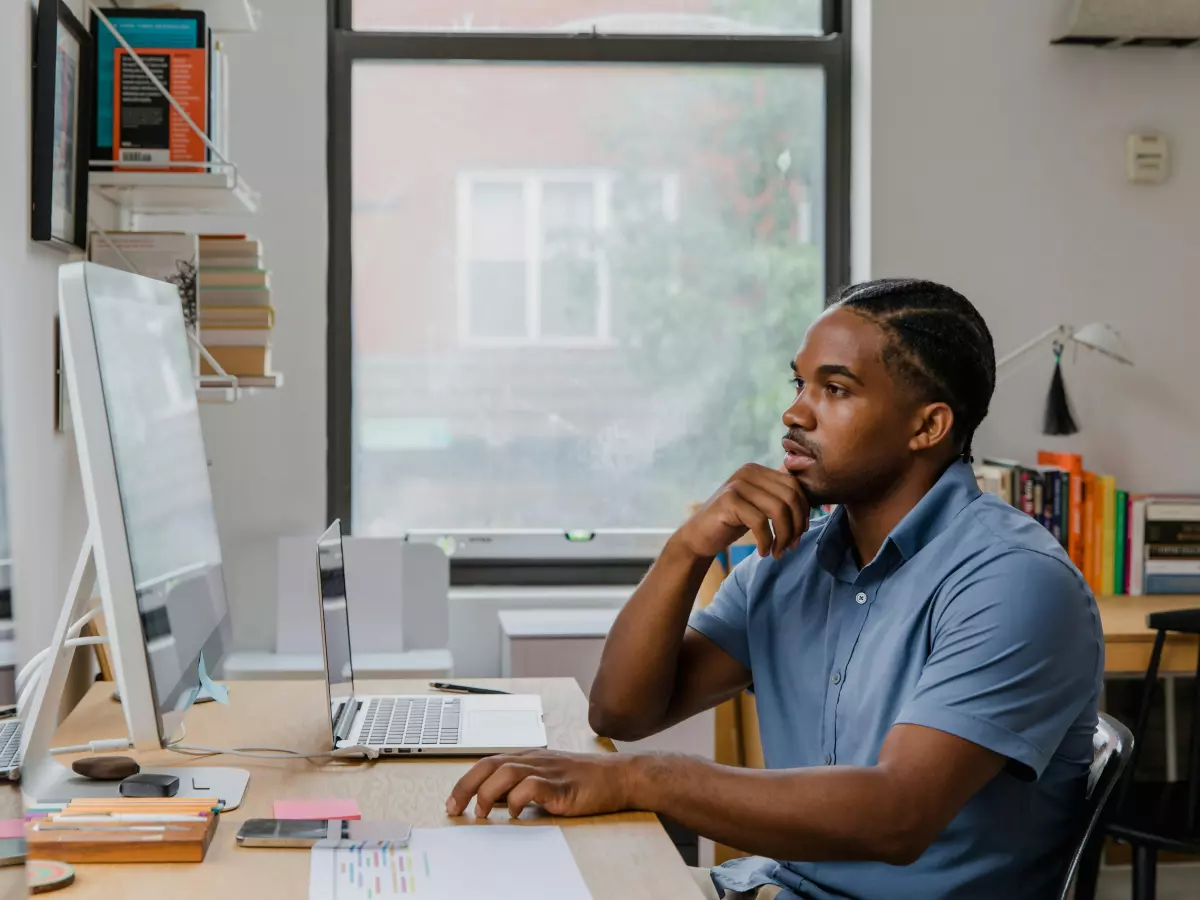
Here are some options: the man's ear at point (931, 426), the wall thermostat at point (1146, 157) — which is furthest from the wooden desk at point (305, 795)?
the wall thermostat at point (1146, 157)

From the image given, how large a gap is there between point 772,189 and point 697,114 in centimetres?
29

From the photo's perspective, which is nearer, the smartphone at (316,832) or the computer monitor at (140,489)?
the computer monitor at (140,489)

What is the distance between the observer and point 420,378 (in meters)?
3.42

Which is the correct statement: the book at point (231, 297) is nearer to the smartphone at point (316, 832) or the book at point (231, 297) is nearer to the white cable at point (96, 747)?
the white cable at point (96, 747)

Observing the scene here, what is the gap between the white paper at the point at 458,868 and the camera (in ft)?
3.47

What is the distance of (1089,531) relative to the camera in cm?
315

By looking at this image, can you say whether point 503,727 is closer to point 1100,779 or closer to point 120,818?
point 120,818

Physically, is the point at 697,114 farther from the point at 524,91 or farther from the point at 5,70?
the point at 5,70

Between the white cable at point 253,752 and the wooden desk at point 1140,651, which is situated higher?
the white cable at point 253,752

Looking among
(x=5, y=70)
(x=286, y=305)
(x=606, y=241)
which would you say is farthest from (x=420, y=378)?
(x=5, y=70)

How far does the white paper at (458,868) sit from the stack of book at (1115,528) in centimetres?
222

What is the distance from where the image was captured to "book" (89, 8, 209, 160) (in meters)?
2.34

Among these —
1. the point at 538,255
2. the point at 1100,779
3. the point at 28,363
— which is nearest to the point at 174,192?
the point at 28,363

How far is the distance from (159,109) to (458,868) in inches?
67.3
